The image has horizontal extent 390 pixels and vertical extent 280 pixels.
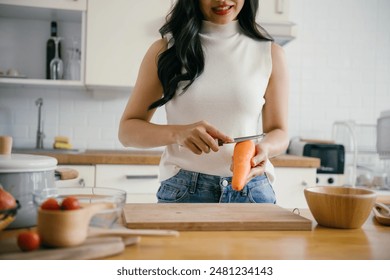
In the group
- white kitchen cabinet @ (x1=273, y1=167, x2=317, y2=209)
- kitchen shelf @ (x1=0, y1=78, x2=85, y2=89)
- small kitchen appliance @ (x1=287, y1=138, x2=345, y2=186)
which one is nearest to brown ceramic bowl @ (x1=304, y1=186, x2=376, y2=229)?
white kitchen cabinet @ (x1=273, y1=167, x2=317, y2=209)

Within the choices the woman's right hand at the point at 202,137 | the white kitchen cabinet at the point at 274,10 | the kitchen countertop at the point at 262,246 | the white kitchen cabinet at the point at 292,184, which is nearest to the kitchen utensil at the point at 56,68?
the white kitchen cabinet at the point at 274,10

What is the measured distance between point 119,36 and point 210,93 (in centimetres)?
105

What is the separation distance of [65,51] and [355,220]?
1.74 meters

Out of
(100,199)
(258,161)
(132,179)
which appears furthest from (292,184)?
(100,199)

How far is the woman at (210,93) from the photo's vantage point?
95cm

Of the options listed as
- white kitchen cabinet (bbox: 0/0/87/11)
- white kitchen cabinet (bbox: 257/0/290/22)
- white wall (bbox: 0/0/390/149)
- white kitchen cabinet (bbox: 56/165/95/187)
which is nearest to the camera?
white kitchen cabinet (bbox: 56/165/95/187)

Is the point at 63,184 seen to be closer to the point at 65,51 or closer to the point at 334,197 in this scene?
the point at 65,51

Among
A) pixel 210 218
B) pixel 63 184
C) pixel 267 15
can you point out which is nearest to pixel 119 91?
pixel 63 184

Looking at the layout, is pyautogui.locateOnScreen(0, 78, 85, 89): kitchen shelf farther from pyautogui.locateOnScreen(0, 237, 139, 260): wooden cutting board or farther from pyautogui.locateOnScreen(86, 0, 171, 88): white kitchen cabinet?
pyautogui.locateOnScreen(0, 237, 139, 260): wooden cutting board

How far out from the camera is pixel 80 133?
213 cm

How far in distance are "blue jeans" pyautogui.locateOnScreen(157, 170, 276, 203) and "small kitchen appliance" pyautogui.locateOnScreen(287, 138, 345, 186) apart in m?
1.04

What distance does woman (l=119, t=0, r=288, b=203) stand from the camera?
0.95 metres

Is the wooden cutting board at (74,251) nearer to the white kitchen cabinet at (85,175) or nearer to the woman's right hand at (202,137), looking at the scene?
the woman's right hand at (202,137)

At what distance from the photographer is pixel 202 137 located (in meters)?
0.75
